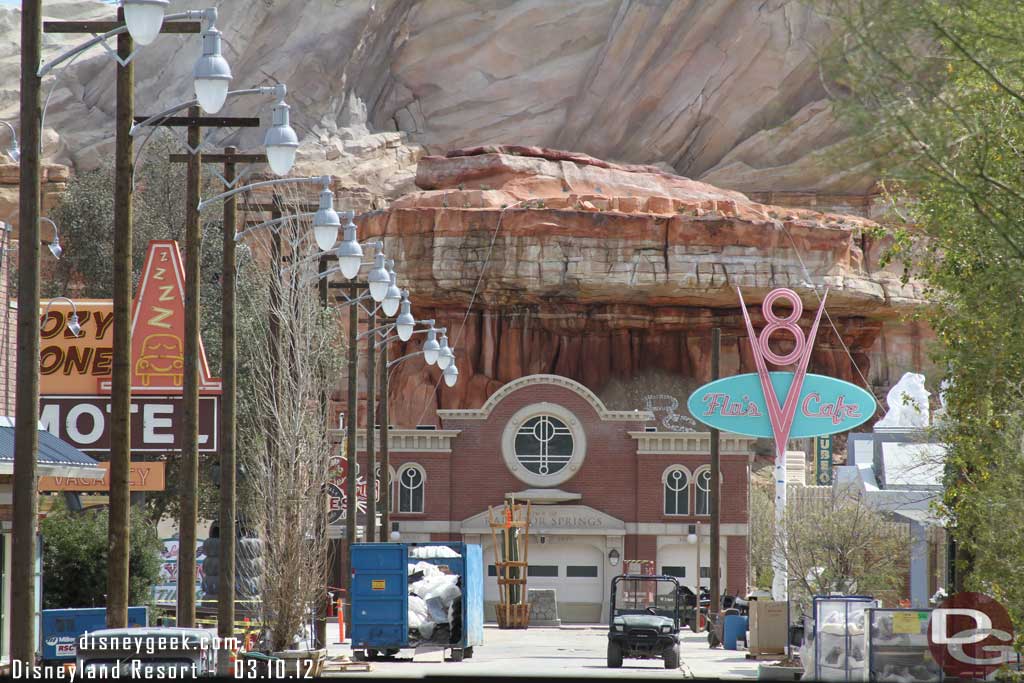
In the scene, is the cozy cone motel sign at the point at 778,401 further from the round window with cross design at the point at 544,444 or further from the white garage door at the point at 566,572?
the white garage door at the point at 566,572

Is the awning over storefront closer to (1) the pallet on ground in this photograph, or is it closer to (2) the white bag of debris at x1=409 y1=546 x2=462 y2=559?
(1) the pallet on ground

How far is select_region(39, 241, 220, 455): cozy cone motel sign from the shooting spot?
1080 inches

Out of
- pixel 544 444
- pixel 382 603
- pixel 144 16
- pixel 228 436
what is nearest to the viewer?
pixel 144 16

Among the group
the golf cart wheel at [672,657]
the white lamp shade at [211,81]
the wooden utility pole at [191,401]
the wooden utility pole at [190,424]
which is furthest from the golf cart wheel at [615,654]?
the white lamp shade at [211,81]

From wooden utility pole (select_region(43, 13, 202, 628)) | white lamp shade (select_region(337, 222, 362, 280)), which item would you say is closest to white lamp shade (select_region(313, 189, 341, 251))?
white lamp shade (select_region(337, 222, 362, 280))

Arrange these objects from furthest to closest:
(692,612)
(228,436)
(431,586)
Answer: (692,612) < (431,586) < (228,436)

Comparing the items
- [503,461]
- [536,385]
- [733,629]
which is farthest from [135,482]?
[536,385]

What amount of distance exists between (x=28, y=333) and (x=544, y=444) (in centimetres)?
4619

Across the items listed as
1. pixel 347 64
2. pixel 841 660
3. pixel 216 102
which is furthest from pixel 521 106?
pixel 216 102

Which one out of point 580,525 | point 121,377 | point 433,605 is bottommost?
point 433,605

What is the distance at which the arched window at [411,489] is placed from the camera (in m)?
61.5

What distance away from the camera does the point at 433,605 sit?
35.1m

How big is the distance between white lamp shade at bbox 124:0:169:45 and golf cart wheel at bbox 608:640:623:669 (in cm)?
2041

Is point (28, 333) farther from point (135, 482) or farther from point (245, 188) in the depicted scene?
point (135, 482)
